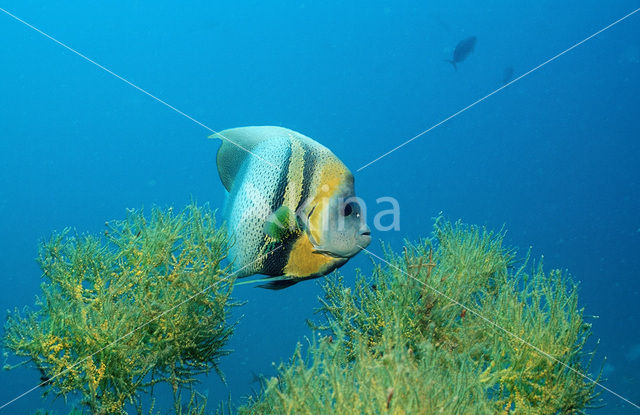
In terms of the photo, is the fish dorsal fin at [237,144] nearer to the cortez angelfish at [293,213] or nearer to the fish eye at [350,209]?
the cortez angelfish at [293,213]

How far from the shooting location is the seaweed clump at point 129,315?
2.76m

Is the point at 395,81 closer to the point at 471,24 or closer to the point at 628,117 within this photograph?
the point at 471,24

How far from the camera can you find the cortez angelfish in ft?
6.15

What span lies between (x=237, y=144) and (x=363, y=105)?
46861 millimetres

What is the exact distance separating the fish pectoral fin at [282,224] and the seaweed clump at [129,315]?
3.20ft

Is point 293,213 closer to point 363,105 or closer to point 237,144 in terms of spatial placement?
point 237,144

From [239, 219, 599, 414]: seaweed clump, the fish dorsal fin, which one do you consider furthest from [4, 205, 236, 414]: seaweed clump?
the fish dorsal fin

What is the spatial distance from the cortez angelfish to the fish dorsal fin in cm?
3

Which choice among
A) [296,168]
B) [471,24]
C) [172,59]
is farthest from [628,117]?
[296,168]

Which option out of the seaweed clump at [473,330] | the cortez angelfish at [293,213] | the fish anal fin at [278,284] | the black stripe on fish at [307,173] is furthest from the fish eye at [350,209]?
the seaweed clump at [473,330]

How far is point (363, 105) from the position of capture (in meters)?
47.3

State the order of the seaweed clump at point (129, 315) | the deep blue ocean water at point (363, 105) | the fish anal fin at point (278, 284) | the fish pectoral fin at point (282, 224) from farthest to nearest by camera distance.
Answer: the deep blue ocean water at point (363, 105) → the seaweed clump at point (129, 315) → the fish anal fin at point (278, 284) → the fish pectoral fin at point (282, 224)

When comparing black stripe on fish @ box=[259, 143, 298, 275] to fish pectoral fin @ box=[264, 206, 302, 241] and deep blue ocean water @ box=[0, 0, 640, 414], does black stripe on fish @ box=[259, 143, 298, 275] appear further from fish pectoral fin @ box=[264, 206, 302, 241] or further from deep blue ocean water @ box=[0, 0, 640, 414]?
deep blue ocean water @ box=[0, 0, 640, 414]

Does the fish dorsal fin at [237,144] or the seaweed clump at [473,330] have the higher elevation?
the fish dorsal fin at [237,144]
